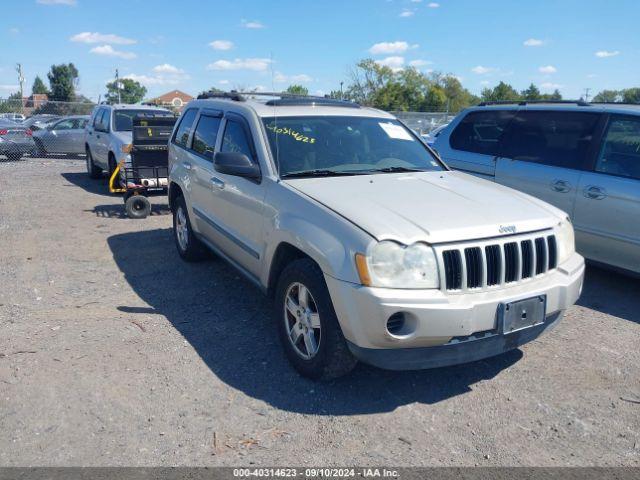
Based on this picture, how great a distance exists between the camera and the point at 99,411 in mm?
3398

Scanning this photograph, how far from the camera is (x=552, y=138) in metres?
6.11

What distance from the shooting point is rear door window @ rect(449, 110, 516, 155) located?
6.73 metres

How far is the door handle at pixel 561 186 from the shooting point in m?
5.72

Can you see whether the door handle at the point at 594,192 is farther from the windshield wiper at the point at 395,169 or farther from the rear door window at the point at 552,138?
the windshield wiper at the point at 395,169

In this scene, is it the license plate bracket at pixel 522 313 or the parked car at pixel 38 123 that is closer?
the license plate bracket at pixel 522 313

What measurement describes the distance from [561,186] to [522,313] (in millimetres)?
2946

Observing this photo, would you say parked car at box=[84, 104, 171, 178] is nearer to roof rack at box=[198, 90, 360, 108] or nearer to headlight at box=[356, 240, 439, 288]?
roof rack at box=[198, 90, 360, 108]

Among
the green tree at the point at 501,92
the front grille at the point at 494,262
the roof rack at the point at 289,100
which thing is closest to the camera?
the front grille at the point at 494,262

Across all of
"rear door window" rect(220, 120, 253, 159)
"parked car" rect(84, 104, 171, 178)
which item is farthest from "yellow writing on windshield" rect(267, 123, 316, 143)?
"parked car" rect(84, 104, 171, 178)

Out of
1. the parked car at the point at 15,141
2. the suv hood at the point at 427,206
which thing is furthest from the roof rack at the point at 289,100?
the parked car at the point at 15,141

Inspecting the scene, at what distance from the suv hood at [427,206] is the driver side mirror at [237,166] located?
0.34m

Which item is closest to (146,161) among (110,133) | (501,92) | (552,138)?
(110,133)

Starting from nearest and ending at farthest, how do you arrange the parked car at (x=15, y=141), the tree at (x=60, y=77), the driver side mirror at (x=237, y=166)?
the driver side mirror at (x=237, y=166), the parked car at (x=15, y=141), the tree at (x=60, y=77)

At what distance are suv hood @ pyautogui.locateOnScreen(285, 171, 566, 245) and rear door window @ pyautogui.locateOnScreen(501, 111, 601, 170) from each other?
6.32 ft
